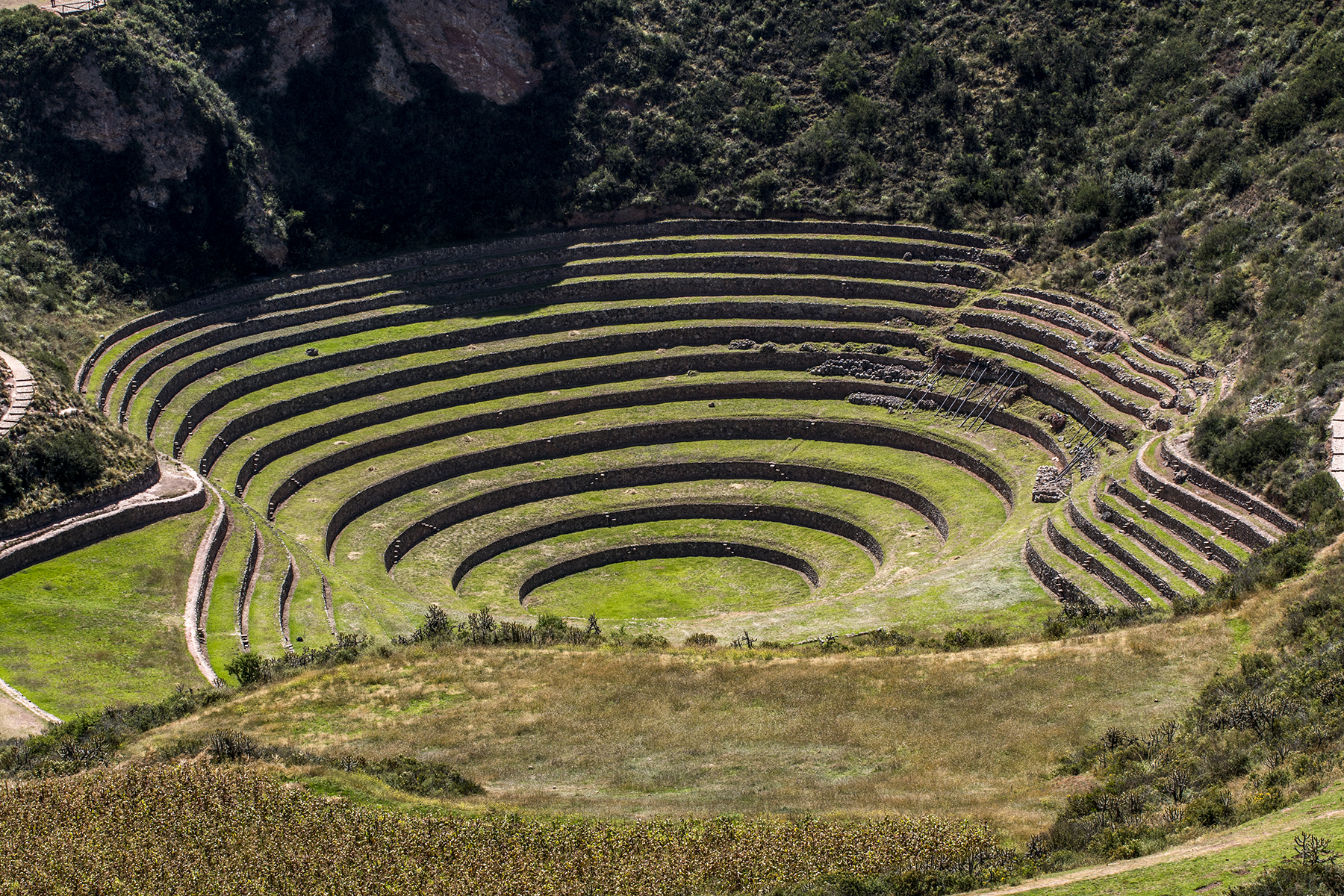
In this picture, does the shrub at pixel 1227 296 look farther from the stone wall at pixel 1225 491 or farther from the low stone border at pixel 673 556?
the low stone border at pixel 673 556

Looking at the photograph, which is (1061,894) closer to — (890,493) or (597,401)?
(890,493)

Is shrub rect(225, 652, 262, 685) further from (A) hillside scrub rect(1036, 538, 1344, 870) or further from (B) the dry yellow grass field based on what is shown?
(A) hillside scrub rect(1036, 538, 1344, 870)

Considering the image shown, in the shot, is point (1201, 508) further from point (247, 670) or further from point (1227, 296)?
point (247, 670)

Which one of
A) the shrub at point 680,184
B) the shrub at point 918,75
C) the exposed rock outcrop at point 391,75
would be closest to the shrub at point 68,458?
the exposed rock outcrop at point 391,75

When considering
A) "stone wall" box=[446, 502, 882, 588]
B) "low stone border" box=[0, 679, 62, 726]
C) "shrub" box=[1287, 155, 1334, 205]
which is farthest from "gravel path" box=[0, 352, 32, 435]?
"shrub" box=[1287, 155, 1334, 205]

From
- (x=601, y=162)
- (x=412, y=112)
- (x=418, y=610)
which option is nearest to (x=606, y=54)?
(x=601, y=162)

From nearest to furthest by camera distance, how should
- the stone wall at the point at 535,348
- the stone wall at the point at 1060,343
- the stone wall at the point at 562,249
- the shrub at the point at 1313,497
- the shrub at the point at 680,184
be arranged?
the shrub at the point at 1313,497, the stone wall at the point at 1060,343, the stone wall at the point at 535,348, the stone wall at the point at 562,249, the shrub at the point at 680,184
